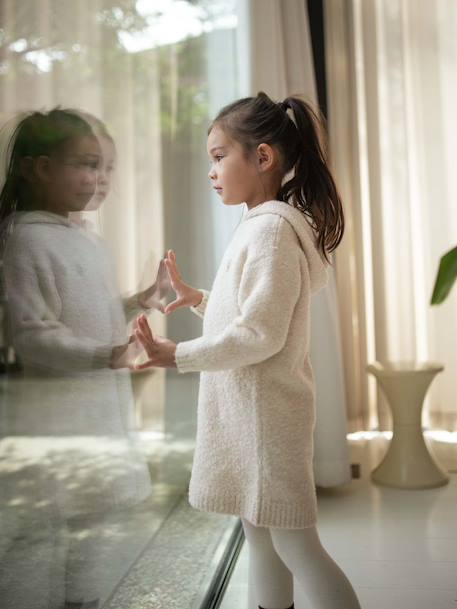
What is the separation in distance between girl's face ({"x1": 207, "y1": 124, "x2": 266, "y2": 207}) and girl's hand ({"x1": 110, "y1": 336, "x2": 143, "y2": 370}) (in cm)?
32

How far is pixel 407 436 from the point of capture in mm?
2949

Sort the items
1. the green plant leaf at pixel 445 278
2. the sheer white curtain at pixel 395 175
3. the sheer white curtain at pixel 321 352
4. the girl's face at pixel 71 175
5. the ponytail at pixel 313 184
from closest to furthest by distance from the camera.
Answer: the green plant leaf at pixel 445 278 → the girl's face at pixel 71 175 → the ponytail at pixel 313 184 → the sheer white curtain at pixel 321 352 → the sheer white curtain at pixel 395 175

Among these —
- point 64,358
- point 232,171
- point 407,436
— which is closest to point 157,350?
point 64,358

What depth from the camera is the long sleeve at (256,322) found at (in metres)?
1.25

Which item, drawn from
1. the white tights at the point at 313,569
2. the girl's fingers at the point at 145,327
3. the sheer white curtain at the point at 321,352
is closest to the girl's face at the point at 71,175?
the girl's fingers at the point at 145,327

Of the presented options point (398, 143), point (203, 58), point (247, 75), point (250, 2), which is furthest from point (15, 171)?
point (398, 143)

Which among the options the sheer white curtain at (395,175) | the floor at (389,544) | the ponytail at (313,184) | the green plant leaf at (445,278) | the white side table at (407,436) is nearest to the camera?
the green plant leaf at (445,278)

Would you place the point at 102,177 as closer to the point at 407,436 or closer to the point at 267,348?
the point at 267,348

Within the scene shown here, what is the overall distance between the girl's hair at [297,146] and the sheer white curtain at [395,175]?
7.24 feet

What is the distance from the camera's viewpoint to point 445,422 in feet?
12.0

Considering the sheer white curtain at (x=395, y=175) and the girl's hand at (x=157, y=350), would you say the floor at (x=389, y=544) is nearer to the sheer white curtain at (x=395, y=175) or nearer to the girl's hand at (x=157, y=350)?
the sheer white curtain at (x=395, y=175)

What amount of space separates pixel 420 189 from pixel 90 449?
8.84 feet

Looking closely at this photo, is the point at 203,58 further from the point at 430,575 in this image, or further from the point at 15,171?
the point at 430,575

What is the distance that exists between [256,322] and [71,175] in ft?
1.21
